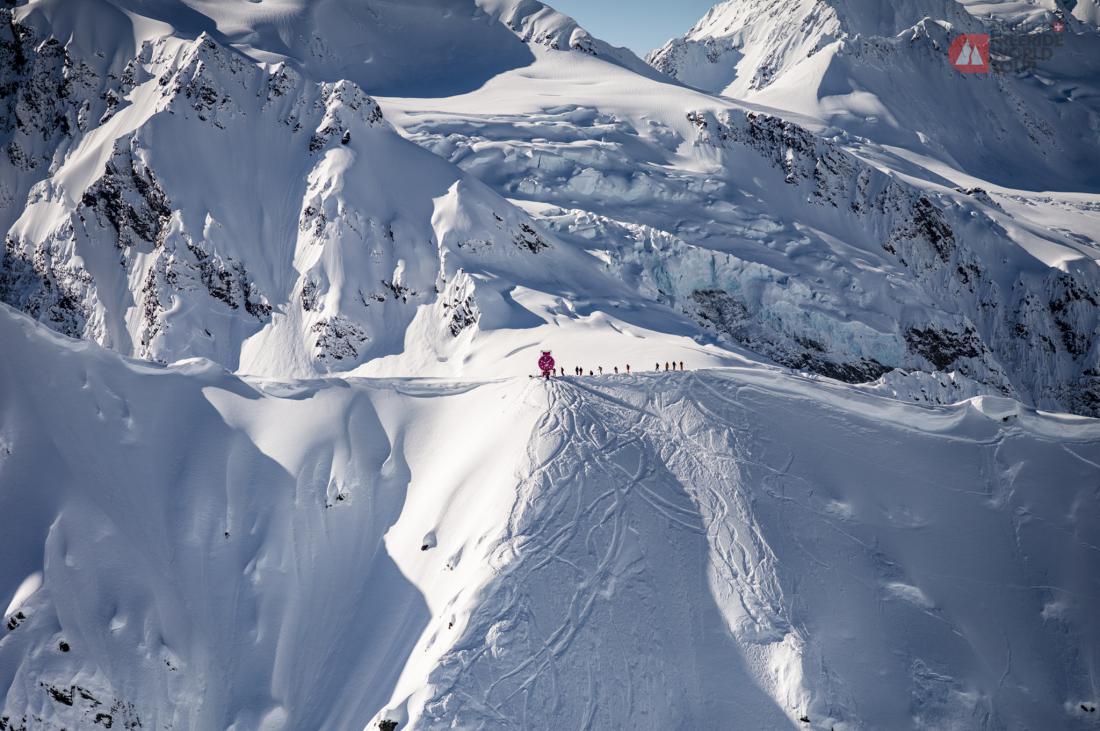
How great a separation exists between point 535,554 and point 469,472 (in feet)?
21.0

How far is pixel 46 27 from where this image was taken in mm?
110688

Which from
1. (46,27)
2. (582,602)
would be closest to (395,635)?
(582,602)

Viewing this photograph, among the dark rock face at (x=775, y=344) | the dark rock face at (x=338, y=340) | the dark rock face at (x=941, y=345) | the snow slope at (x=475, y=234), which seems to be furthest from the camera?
the dark rock face at (x=941, y=345)

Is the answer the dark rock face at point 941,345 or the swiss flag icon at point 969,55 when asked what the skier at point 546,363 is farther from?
the swiss flag icon at point 969,55

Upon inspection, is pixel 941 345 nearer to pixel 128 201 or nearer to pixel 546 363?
pixel 546 363

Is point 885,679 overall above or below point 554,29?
below

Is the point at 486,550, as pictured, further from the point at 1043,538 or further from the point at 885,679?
the point at 1043,538

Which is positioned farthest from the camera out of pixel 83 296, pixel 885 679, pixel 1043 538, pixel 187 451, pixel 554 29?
pixel 554 29

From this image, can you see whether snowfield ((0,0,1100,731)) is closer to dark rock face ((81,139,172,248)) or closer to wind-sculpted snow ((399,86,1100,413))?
dark rock face ((81,139,172,248))

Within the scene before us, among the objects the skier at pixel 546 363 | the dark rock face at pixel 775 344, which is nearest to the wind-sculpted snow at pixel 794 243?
the dark rock face at pixel 775 344

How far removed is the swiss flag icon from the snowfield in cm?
9198

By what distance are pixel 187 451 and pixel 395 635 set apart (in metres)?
15.7

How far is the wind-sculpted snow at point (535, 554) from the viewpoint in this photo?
39938 mm

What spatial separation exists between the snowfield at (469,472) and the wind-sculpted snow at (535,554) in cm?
16
